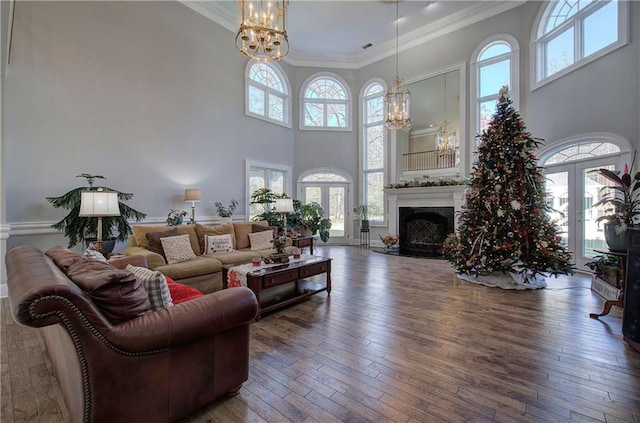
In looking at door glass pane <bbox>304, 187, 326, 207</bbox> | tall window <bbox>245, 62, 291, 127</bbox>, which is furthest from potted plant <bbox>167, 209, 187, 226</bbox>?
door glass pane <bbox>304, 187, 326, 207</bbox>

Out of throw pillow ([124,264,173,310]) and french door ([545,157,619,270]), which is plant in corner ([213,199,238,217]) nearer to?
throw pillow ([124,264,173,310])

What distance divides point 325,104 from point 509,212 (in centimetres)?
627

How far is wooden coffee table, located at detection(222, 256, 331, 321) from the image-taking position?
3.16 meters

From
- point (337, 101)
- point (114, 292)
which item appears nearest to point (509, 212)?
point (114, 292)

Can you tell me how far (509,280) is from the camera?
4.38 m

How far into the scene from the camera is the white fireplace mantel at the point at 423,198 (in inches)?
271

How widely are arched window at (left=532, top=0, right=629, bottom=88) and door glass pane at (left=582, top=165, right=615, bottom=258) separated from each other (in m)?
1.87

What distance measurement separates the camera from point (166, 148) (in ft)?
18.9

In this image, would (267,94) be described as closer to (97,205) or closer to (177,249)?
(177,249)

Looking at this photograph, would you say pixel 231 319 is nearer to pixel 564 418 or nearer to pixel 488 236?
pixel 564 418

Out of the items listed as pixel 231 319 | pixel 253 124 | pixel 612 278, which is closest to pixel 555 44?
pixel 612 278

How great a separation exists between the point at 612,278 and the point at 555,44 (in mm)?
4473

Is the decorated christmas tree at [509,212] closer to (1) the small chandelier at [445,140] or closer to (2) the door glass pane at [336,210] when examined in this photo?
(1) the small chandelier at [445,140]

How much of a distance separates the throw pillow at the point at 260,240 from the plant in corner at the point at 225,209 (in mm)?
1613
